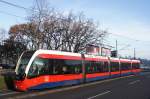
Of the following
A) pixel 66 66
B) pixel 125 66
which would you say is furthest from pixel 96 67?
pixel 125 66

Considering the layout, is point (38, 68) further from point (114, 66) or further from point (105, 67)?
point (114, 66)

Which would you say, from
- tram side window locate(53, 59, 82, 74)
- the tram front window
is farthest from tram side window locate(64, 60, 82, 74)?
the tram front window

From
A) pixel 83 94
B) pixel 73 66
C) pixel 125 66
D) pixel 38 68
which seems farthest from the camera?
pixel 125 66

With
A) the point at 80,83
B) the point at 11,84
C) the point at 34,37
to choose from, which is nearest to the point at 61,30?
the point at 34,37

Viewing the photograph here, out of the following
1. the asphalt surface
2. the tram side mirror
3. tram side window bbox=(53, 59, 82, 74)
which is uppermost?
tram side window bbox=(53, 59, 82, 74)

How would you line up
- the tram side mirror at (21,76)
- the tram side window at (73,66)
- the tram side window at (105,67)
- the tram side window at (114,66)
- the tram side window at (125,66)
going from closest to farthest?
the tram side mirror at (21,76) → the tram side window at (73,66) → the tram side window at (105,67) → the tram side window at (114,66) → the tram side window at (125,66)

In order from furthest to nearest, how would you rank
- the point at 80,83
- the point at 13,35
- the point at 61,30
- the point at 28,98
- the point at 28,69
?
1. the point at 13,35
2. the point at 61,30
3. the point at 80,83
4. the point at 28,69
5. the point at 28,98

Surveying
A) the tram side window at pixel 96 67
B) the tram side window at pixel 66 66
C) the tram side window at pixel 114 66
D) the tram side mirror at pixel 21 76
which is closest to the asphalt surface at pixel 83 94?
the tram side mirror at pixel 21 76

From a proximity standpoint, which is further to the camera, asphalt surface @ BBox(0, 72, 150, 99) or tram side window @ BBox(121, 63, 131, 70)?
tram side window @ BBox(121, 63, 131, 70)

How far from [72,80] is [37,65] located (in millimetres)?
6467

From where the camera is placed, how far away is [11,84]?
22.7m

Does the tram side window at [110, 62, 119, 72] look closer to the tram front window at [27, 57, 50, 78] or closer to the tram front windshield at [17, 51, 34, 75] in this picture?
the tram front window at [27, 57, 50, 78]

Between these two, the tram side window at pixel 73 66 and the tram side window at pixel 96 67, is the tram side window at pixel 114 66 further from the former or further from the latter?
the tram side window at pixel 73 66

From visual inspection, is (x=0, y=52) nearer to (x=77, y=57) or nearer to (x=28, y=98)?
(x=77, y=57)
